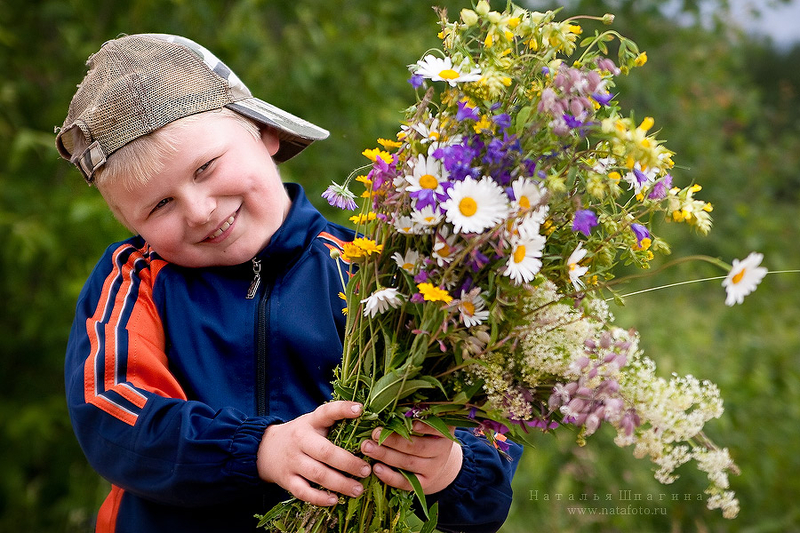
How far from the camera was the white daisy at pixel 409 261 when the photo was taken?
44.9 inches

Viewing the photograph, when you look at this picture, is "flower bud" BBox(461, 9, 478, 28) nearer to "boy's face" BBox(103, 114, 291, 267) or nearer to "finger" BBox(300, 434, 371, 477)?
"boy's face" BBox(103, 114, 291, 267)

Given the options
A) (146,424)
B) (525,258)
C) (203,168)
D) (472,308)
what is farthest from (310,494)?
(203,168)

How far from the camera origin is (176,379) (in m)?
1.46

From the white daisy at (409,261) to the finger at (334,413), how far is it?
24 centimetres

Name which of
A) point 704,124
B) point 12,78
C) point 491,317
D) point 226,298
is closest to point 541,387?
point 491,317

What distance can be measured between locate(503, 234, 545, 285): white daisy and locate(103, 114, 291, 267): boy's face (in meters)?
0.63

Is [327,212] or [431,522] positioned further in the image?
[327,212]

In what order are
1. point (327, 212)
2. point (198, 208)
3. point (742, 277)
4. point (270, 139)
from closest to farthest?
point (742, 277) → point (198, 208) → point (270, 139) → point (327, 212)

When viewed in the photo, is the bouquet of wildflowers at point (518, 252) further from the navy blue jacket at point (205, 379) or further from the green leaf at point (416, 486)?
the navy blue jacket at point (205, 379)

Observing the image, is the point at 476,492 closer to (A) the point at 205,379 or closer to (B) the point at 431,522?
(B) the point at 431,522

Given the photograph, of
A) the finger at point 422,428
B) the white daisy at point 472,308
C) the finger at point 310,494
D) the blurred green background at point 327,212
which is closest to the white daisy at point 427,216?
the white daisy at point 472,308

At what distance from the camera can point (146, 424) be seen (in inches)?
51.7

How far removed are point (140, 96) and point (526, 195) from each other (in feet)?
2.64

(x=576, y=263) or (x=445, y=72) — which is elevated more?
(x=445, y=72)
